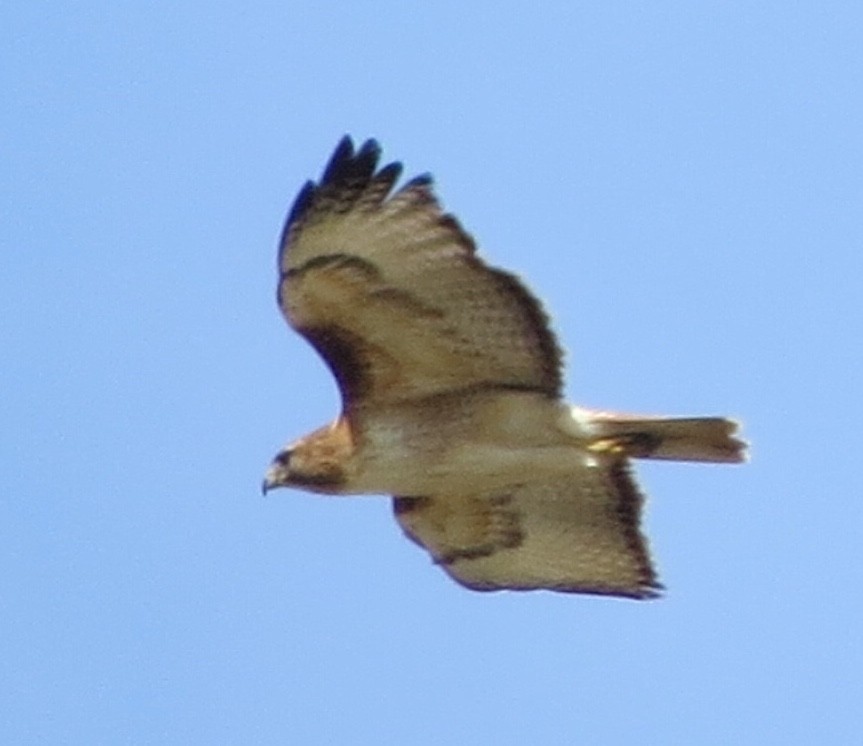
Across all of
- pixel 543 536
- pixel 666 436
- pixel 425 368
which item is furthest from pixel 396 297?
pixel 543 536

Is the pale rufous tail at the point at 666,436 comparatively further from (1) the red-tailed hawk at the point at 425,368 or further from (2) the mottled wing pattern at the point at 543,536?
(2) the mottled wing pattern at the point at 543,536

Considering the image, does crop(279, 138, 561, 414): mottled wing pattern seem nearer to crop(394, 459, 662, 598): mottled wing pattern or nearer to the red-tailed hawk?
the red-tailed hawk

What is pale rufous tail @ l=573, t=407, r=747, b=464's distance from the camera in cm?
1157

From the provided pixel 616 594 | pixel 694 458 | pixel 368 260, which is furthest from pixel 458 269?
pixel 616 594

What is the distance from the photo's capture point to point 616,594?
42.1 feet

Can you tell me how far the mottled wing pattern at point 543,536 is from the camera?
12.5 m

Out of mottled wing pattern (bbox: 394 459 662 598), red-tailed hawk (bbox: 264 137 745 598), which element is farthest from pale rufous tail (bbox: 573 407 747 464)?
Answer: mottled wing pattern (bbox: 394 459 662 598)

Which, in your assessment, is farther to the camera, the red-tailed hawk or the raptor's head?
the raptor's head

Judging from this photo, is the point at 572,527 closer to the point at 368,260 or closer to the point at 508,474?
the point at 508,474

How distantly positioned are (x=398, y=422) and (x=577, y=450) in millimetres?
722

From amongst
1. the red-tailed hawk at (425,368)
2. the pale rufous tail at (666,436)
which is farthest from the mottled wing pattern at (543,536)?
the pale rufous tail at (666,436)

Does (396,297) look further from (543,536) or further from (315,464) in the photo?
(543,536)

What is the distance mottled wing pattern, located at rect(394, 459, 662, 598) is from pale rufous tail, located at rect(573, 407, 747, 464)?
0.57 m

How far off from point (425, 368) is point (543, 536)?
127cm
